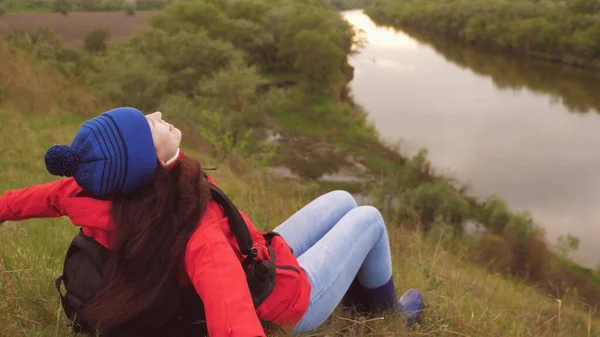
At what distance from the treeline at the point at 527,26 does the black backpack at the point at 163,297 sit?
100 ft

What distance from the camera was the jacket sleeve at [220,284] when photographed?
113 cm

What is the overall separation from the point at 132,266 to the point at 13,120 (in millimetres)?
5328

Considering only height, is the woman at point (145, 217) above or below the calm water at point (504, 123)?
above

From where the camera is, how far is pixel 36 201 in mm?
1526

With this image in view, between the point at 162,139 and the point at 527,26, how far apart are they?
34791 mm

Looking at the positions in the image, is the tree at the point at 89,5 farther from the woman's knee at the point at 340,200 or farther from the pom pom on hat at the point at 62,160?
the pom pom on hat at the point at 62,160

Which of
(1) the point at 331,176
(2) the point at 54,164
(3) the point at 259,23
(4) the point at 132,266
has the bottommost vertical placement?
(1) the point at 331,176

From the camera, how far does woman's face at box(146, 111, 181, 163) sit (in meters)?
1.38

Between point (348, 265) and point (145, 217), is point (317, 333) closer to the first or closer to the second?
point (348, 265)

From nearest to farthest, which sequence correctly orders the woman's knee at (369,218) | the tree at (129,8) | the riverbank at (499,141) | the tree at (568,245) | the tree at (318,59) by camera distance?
the woman's knee at (369,218)
the tree at (568,245)
the riverbank at (499,141)
the tree at (129,8)
the tree at (318,59)

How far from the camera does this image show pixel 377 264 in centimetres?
199

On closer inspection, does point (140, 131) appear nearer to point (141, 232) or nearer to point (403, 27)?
point (141, 232)

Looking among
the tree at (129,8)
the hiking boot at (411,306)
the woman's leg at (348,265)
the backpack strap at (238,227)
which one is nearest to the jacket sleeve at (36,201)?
the backpack strap at (238,227)

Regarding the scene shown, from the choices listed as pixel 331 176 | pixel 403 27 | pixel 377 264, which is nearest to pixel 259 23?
pixel 331 176
